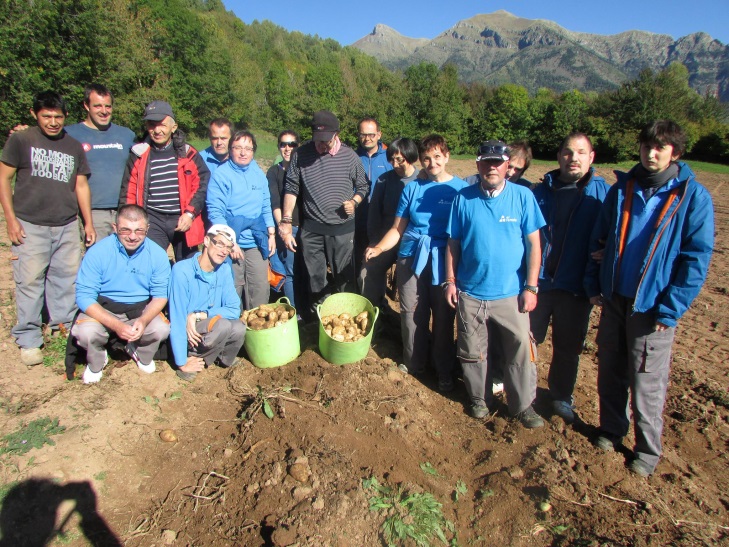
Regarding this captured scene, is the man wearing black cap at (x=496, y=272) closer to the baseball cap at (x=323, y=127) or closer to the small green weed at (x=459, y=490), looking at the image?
the small green weed at (x=459, y=490)

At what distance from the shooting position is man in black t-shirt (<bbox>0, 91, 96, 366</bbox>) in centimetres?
380

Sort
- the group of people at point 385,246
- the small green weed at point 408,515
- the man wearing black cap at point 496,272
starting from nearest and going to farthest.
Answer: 1. the small green weed at point 408,515
2. the group of people at point 385,246
3. the man wearing black cap at point 496,272

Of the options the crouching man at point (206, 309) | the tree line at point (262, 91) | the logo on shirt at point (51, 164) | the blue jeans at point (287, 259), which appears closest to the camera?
the crouching man at point (206, 309)

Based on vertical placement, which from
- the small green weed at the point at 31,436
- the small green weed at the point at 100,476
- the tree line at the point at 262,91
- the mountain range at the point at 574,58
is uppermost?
the mountain range at the point at 574,58

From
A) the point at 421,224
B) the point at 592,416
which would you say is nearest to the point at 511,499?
the point at 592,416

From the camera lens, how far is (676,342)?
5238mm

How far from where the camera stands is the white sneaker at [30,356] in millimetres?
4051

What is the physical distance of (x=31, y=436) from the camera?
3205 mm

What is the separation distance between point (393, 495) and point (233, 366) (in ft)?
6.71

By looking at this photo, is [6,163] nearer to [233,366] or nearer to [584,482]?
[233,366]

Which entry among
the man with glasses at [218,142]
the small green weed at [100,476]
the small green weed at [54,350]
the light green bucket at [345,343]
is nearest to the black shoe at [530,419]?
the light green bucket at [345,343]

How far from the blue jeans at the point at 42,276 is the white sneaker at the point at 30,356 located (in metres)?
0.05

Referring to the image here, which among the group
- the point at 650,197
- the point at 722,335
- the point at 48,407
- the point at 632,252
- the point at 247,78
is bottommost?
the point at 722,335

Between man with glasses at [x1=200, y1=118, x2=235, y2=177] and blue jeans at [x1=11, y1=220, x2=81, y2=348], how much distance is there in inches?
54.4
